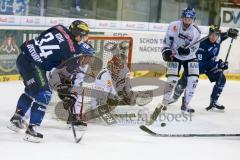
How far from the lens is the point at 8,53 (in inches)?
303

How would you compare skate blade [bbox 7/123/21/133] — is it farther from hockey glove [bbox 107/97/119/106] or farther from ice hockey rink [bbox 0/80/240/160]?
hockey glove [bbox 107/97/119/106]

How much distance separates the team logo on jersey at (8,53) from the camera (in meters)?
7.64

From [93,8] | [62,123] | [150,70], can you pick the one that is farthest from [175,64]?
[93,8]

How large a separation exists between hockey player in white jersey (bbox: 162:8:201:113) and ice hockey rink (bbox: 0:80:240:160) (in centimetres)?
45

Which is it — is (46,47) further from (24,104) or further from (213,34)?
(213,34)

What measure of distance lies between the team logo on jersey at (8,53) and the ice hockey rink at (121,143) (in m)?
1.24

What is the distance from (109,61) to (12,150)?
216 cm

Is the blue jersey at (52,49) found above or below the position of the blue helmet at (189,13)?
below

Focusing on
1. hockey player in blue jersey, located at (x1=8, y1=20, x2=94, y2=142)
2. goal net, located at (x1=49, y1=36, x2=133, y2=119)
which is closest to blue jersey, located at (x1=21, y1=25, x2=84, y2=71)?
hockey player in blue jersey, located at (x1=8, y1=20, x2=94, y2=142)

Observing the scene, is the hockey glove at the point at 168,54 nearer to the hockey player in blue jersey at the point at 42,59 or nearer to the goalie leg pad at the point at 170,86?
the goalie leg pad at the point at 170,86

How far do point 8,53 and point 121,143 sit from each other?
321 cm

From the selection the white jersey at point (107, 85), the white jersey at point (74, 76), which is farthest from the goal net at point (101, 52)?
the white jersey at point (74, 76)

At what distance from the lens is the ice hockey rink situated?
447cm

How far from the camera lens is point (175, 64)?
6.34 metres
